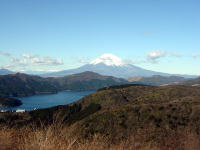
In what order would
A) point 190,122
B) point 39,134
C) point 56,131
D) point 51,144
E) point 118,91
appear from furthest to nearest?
point 118,91 < point 190,122 < point 56,131 < point 39,134 < point 51,144

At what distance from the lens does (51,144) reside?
677cm

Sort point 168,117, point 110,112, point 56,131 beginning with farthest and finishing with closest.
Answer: point 110,112, point 168,117, point 56,131

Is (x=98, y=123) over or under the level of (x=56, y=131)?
under

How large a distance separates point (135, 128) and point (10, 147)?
68.5m

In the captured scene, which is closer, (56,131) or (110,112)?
(56,131)

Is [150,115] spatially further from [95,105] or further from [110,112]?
[95,105]

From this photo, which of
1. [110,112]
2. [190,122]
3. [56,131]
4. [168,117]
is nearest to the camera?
[56,131]

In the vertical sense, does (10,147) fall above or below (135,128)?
above

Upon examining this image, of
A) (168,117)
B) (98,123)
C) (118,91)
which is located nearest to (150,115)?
(168,117)

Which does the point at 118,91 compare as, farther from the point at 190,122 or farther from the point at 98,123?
the point at 190,122

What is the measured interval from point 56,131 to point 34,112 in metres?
156

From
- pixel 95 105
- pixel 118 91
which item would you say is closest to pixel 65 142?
pixel 95 105

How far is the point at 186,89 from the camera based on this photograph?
153250mm

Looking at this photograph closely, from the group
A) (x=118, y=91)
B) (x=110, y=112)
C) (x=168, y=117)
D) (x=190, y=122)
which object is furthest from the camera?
(x=118, y=91)
